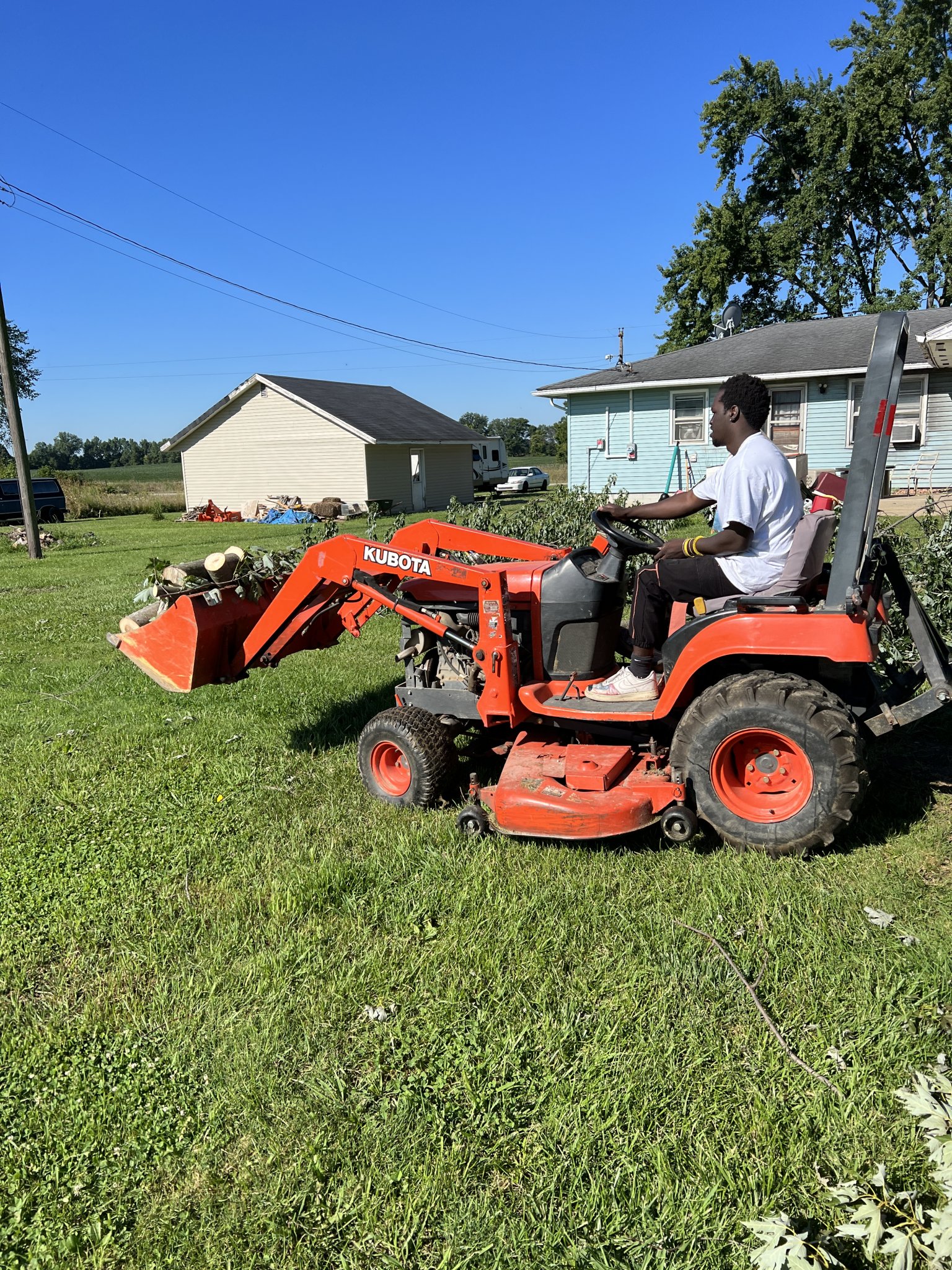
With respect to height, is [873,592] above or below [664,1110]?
above

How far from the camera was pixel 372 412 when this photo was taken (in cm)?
3409

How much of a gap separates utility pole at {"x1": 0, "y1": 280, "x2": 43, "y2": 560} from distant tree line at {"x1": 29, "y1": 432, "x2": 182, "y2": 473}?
105152 millimetres

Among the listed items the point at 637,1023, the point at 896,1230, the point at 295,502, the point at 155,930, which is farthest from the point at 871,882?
the point at 295,502

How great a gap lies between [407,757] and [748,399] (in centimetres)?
263

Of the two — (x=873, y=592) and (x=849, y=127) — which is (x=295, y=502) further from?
(x=873, y=592)

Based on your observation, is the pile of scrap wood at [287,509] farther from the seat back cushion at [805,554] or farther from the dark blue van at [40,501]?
the seat back cushion at [805,554]

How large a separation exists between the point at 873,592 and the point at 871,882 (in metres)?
1.50

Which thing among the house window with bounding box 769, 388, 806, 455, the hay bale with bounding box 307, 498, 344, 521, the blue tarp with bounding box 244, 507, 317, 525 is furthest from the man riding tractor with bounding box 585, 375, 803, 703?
the blue tarp with bounding box 244, 507, 317, 525

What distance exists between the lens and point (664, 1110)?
2.94m

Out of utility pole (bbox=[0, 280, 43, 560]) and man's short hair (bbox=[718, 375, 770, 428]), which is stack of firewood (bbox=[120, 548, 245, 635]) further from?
utility pole (bbox=[0, 280, 43, 560])

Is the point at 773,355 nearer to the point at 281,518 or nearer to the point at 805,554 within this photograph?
Answer: the point at 281,518

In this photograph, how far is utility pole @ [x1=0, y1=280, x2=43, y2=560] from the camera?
1972 cm

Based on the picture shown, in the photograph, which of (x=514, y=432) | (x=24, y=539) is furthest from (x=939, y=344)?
(x=514, y=432)

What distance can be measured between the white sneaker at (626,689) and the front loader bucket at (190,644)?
8.13 feet
